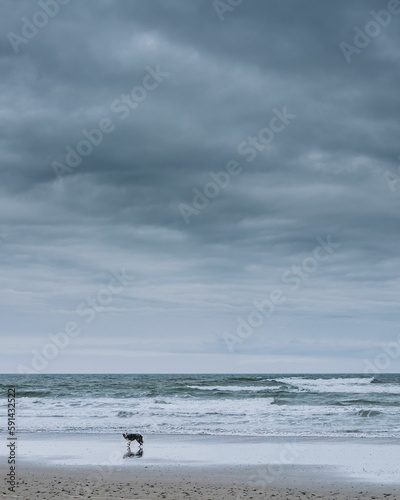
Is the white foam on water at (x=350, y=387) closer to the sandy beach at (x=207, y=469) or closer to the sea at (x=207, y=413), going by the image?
the sea at (x=207, y=413)

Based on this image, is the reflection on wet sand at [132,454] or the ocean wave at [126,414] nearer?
the reflection on wet sand at [132,454]

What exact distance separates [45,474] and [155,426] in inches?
463

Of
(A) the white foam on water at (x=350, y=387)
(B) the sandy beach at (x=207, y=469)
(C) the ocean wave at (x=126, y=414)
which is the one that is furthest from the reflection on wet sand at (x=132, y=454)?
(A) the white foam on water at (x=350, y=387)

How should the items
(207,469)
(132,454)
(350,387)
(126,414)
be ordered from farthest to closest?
1. (350,387)
2. (126,414)
3. (132,454)
4. (207,469)

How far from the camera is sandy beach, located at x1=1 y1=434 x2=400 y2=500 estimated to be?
12641mm

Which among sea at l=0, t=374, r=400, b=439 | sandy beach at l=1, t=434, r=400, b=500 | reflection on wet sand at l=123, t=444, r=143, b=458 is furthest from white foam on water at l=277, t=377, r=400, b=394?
reflection on wet sand at l=123, t=444, r=143, b=458

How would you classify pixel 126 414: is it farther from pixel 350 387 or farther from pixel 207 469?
pixel 350 387

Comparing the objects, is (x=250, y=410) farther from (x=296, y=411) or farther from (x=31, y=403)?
(x=31, y=403)

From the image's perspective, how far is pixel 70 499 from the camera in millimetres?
11758

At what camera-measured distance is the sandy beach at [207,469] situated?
1264 centimetres

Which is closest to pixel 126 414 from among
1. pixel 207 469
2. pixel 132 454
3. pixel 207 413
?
pixel 207 413

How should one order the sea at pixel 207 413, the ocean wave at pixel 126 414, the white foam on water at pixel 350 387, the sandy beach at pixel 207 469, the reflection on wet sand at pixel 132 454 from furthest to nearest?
the white foam on water at pixel 350 387 → the ocean wave at pixel 126 414 → the sea at pixel 207 413 → the reflection on wet sand at pixel 132 454 → the sandy beach at pixel 207 469

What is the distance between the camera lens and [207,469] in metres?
15.4

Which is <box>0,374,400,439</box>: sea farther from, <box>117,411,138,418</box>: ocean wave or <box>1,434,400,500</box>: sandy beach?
<box>1,434,400,500</box>: sandy beach
